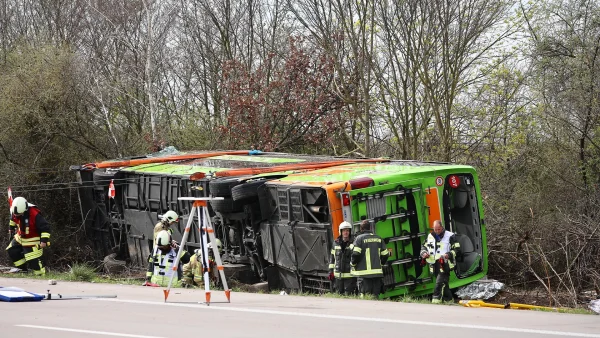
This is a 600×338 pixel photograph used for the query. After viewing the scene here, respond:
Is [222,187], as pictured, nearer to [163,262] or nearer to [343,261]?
[163,262]

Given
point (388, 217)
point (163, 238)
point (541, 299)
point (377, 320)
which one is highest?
point (388, 217)

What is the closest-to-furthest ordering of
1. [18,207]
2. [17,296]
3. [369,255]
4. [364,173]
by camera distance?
[17,296] < [369,255] < [364,173] < [18,207]

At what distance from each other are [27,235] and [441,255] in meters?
8.29

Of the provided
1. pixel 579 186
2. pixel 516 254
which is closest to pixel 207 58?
pixel 579 186

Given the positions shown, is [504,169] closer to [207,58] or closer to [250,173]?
[250,173]

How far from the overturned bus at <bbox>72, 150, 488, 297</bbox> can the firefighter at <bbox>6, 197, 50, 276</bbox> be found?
2.62 meters

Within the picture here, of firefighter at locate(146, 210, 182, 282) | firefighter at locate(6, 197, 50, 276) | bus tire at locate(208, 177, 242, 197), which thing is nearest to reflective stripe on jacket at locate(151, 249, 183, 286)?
firefighter at locate(146, 210, 182, 282)

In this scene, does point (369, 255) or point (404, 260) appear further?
point (404, 260)

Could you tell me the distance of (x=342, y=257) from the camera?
12078mm

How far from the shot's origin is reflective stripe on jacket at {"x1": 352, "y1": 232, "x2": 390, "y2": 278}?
461 inches

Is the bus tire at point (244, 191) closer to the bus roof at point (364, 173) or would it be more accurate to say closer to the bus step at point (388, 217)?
the bus roof at point (364, 173)

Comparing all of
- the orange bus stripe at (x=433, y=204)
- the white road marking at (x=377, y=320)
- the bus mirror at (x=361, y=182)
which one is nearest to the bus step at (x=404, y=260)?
the orange bus stripe at (x=433, y=204)

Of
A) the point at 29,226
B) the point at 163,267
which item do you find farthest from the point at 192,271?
the point at 29,226

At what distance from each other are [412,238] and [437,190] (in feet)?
2.75
